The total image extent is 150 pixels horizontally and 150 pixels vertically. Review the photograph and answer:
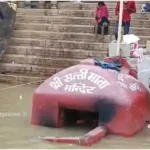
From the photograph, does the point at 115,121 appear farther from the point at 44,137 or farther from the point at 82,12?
the point at 82,12

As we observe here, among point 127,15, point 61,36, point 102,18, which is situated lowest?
point 61,36

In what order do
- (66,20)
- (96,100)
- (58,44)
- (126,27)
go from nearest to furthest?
(96,100) → (126,27) → (58,44) → (66,20)

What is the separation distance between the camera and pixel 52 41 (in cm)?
1377

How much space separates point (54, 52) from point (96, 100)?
6557 mm

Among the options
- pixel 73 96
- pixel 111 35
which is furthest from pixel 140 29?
pixel 73 96

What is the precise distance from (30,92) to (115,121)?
173 inches

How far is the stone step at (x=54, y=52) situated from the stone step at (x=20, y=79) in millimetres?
1058

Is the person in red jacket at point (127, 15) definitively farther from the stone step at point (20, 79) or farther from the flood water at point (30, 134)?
the flood water at point (30, 134)

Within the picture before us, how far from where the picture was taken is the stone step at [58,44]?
43.1 ft

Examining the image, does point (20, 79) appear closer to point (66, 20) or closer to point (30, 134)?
point (66, 20)

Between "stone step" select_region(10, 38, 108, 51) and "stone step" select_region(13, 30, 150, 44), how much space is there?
0.24m

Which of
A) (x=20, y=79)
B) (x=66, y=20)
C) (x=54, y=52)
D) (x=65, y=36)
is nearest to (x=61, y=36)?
(x=65, y=36)

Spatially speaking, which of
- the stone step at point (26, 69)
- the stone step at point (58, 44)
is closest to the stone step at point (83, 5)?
the stone step at point (58, 44)

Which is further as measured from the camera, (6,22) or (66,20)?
(66,20)
